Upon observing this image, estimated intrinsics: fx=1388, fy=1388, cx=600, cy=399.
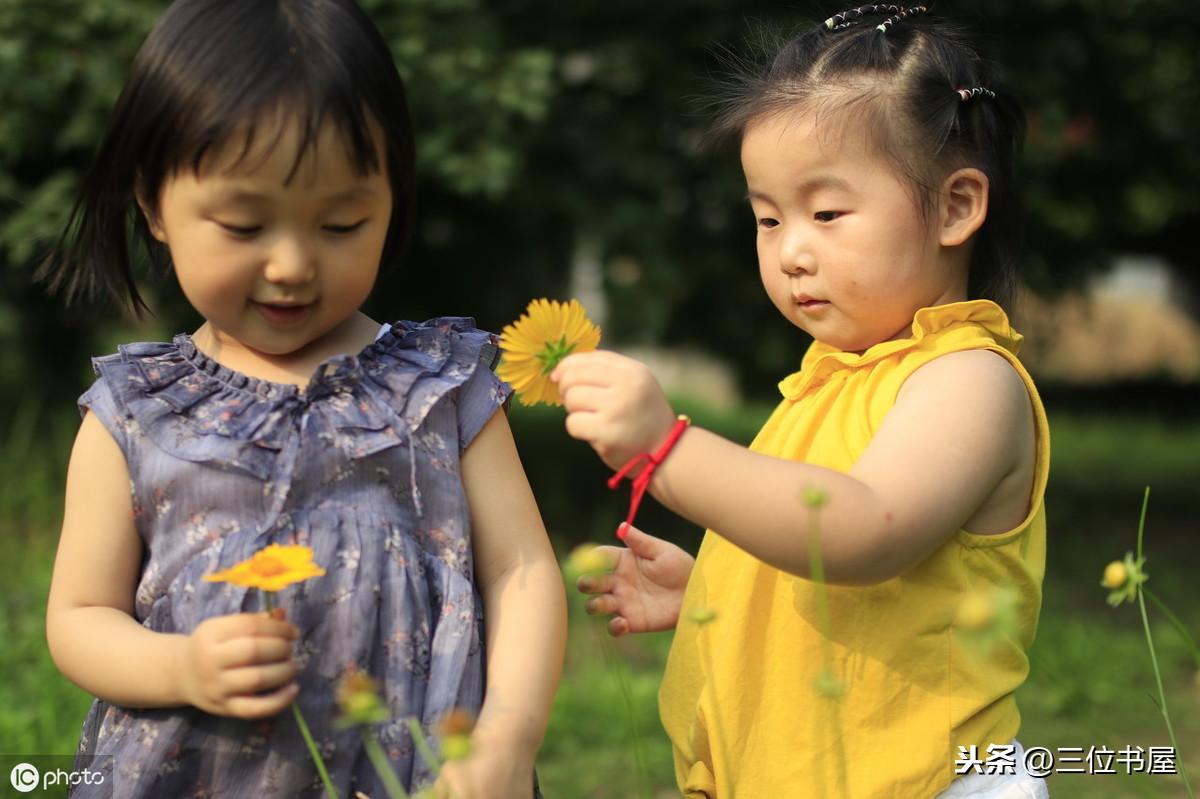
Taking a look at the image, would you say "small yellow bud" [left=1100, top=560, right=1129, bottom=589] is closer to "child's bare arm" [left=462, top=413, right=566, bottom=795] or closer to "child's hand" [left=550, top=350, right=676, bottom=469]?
"child's hand" [left=550, top=350, right=676, bottom=469]

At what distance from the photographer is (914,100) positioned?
189 cm

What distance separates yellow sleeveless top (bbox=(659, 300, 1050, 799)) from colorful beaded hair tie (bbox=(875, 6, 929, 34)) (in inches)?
17.1

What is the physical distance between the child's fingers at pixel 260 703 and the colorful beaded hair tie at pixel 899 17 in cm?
122

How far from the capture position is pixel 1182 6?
19.0 ft

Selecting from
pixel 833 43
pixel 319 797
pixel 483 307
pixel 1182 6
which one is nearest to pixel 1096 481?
pixel 1182 6

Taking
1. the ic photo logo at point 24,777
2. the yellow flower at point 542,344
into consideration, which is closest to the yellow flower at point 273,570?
the yellow flower at point 542,344

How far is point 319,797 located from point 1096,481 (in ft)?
25.4

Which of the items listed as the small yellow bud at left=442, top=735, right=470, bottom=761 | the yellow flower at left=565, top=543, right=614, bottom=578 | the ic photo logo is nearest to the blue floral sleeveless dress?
the yellow flower at left=565, top=543, right=614, bottom=578

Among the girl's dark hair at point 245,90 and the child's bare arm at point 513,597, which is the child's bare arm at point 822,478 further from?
the girl's dark hair at point 245,90

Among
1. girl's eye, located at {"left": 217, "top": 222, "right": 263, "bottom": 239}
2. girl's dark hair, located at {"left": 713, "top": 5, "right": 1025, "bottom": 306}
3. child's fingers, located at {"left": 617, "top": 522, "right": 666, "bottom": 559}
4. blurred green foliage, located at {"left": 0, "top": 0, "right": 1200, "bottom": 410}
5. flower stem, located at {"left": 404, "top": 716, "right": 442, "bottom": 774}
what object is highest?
blurred green foliage, located at {"left": 0, "top": 0, "right": 1200, "bottom": 410}

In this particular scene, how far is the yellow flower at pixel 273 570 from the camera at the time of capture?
137 centimetres

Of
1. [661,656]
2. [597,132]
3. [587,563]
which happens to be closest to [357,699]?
[587,563]

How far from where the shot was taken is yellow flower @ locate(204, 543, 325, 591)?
53.9 inches

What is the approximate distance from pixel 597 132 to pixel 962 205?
3.61m
